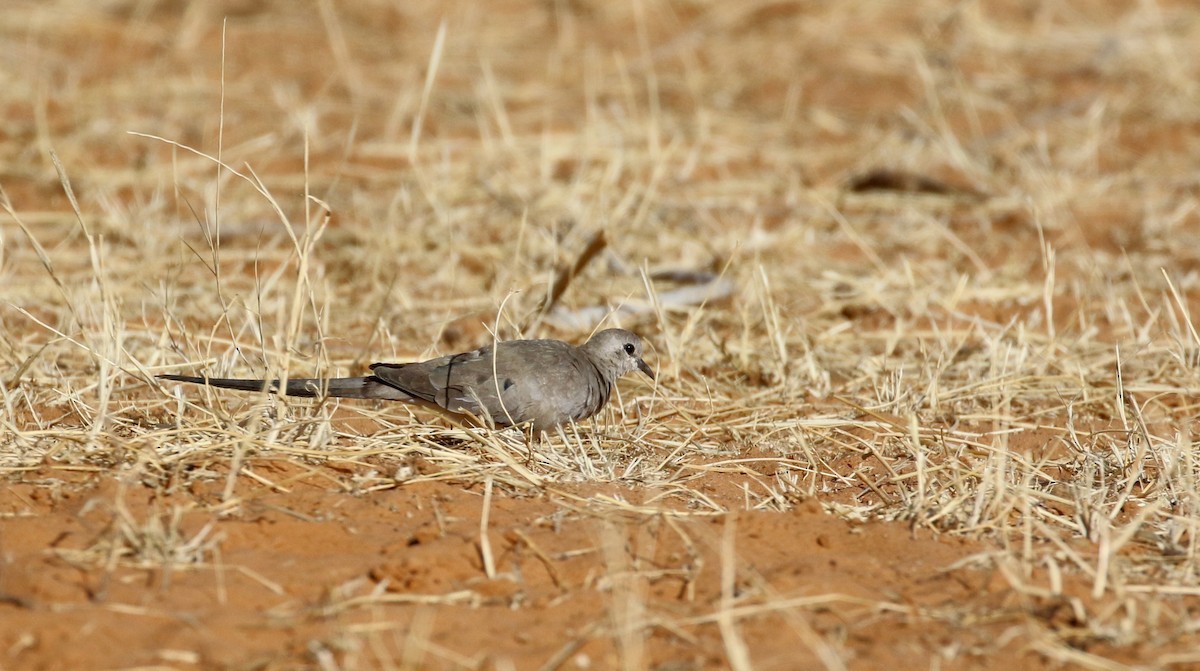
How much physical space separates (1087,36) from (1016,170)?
Result: 3.28 meters

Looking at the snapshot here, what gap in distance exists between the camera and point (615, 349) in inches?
174

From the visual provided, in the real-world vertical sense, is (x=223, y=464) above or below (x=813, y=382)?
above

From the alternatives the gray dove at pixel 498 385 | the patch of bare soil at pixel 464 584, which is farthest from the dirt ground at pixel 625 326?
the gray dove at pixel 498 385

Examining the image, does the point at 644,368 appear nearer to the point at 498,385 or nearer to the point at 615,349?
the point at 615,349

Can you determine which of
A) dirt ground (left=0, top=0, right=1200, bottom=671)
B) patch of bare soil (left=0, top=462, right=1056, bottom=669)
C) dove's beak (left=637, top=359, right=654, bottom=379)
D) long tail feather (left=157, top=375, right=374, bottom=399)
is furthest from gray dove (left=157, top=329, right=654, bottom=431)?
patch of bare soil (left=0, top=462, right=1056, bottom=669)

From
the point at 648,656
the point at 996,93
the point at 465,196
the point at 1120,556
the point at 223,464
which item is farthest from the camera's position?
the point at 996,93

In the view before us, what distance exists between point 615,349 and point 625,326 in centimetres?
94

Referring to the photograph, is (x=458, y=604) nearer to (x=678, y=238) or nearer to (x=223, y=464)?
(x=223, y=464)

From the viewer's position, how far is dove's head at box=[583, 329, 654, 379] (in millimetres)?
4418

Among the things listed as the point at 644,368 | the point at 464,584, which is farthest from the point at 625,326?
the point at 464,584

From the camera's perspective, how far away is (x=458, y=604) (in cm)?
286

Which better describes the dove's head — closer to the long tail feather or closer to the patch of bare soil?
the long tail feather

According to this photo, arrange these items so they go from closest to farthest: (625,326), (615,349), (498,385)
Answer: (498,385), (615,349), (625,326)

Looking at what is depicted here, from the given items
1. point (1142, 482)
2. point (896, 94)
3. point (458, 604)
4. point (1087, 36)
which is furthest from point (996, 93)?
point (458, 604)
